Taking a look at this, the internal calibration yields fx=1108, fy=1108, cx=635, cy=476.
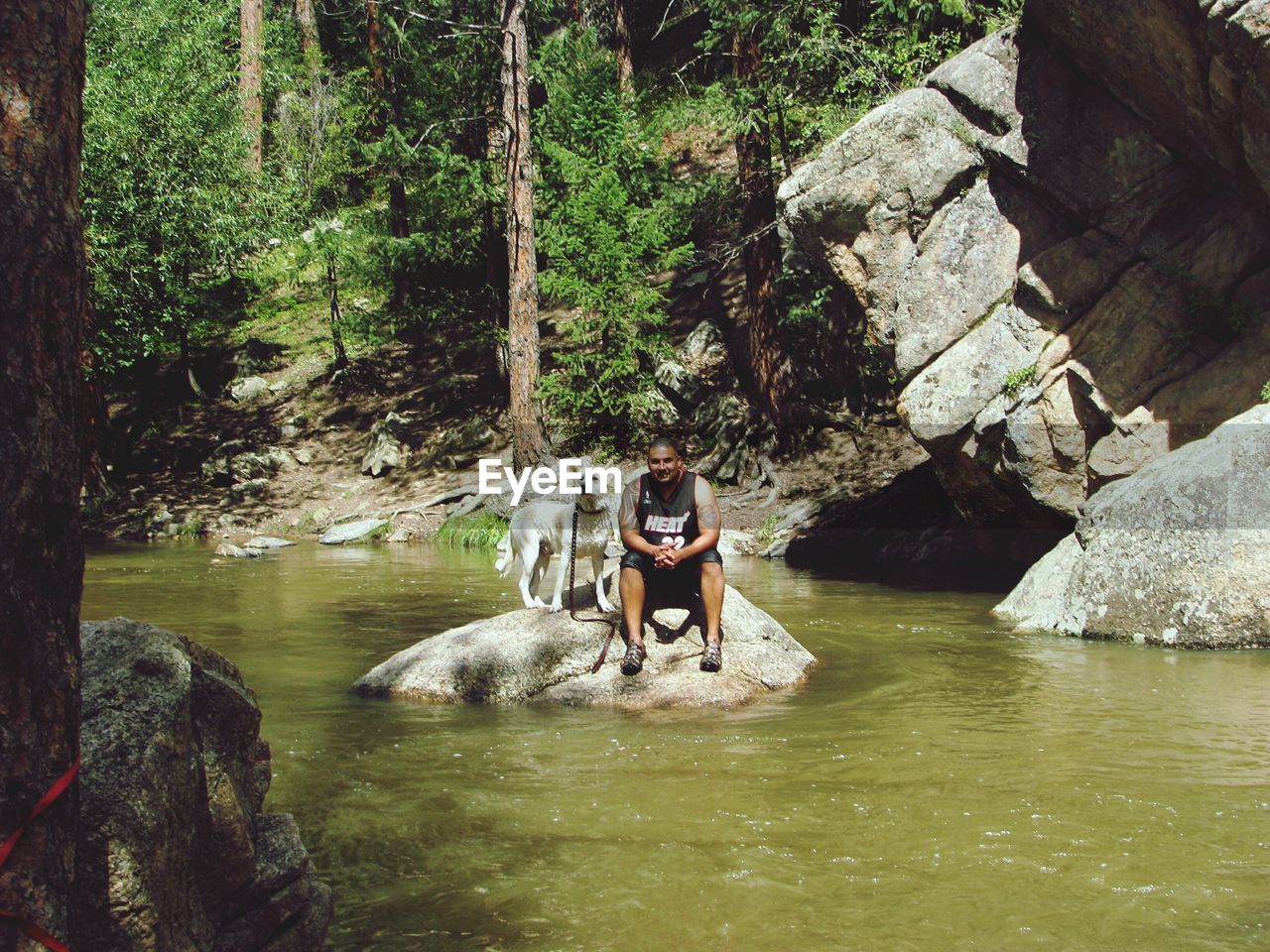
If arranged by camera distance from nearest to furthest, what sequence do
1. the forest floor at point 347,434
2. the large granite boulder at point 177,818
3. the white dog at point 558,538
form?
the large granite boulder at point 177,818 < the white dog at point 558,538 < the forest floor at point 347,434

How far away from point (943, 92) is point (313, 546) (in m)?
13.3

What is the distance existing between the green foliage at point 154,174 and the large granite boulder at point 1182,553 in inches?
663

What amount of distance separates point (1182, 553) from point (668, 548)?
4762mm

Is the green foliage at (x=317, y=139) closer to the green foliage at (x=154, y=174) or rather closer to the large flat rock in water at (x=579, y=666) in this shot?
the green foliage at (x=154, y=174)

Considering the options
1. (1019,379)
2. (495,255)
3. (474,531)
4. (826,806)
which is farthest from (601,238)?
(826,806)

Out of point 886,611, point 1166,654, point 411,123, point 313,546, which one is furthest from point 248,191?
point 1166,654

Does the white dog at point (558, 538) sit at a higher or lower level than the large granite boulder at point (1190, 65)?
lower

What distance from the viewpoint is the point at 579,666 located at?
823 cm

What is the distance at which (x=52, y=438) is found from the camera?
2.80 m

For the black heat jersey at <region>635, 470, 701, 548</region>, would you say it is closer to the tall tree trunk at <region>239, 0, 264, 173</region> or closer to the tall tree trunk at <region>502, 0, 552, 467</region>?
the tall tree trunk at <region>502, 0, 552, 467</region>

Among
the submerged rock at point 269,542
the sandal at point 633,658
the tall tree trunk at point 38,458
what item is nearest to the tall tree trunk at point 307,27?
the submerged rock at point 269,542

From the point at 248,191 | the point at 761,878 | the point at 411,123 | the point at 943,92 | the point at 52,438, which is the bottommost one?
the point at 761,878

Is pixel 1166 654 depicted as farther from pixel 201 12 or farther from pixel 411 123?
pixel 201 12

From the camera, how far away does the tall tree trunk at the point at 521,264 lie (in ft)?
62.3
